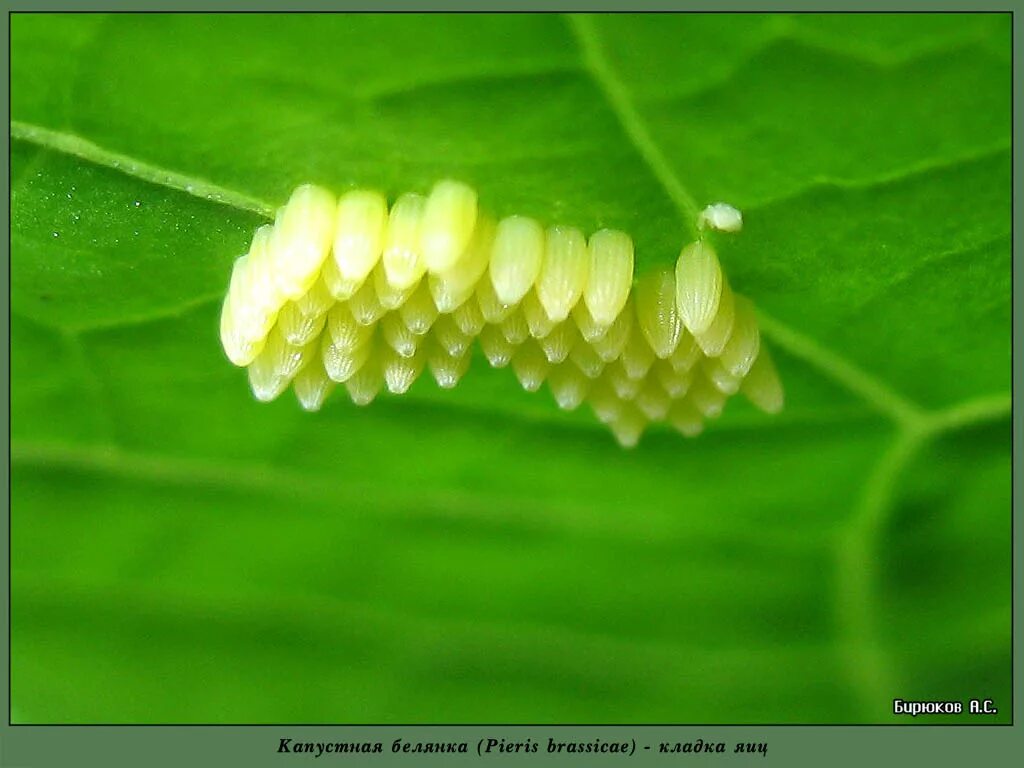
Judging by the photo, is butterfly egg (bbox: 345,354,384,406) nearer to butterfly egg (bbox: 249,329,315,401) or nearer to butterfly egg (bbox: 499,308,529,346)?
butterfly egg (bbox: 249,329,315,401)

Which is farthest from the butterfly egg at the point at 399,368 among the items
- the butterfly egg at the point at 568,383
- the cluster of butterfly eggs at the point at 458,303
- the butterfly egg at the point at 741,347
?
the butterfly egg at the point at 741,347

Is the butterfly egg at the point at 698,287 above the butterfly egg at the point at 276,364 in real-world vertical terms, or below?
above

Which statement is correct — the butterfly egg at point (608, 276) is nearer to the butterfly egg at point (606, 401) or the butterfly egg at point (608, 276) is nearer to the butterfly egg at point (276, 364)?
the butterfly egg at point (606, 401)

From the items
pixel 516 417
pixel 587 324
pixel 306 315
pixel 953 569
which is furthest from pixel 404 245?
pixel 953 569

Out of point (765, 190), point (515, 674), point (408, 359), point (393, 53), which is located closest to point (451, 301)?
point (408, 359)

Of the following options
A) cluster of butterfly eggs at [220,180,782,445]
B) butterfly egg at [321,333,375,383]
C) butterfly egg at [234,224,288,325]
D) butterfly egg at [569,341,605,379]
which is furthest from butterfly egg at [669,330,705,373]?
butterfly egg at [234,224,288,325]
